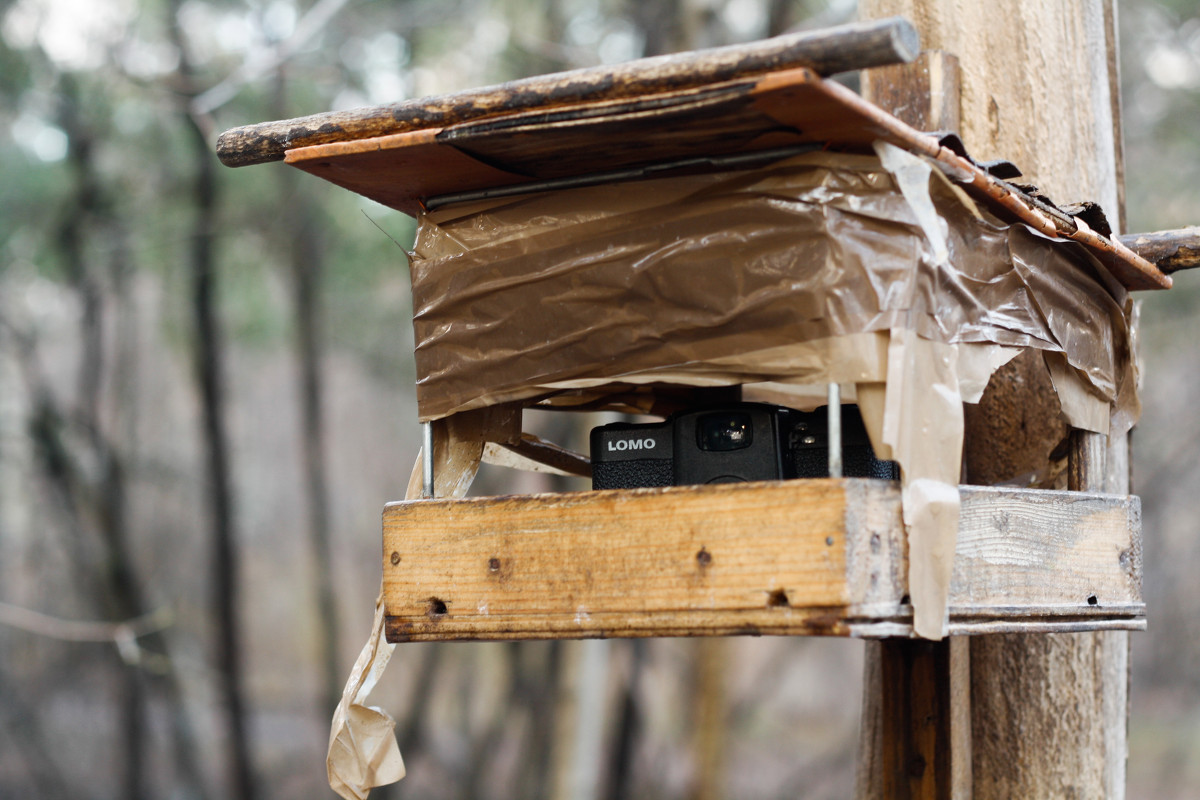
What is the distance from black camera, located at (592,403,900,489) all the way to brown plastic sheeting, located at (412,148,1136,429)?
118 mm

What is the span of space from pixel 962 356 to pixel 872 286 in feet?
0.79

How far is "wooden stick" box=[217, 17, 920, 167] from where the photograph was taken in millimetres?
1281

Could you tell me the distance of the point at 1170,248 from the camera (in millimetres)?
2121

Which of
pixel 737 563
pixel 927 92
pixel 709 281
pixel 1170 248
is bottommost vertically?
pixel 737 563

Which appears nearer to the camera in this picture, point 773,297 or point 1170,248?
point 773,297

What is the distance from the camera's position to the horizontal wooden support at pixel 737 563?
1459mm

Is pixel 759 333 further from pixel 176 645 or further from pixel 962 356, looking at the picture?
pixel 176 645

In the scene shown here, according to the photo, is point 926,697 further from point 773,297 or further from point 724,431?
point 773,297

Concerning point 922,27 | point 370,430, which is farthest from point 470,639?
point 370,430

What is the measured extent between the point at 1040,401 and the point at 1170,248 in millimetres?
344

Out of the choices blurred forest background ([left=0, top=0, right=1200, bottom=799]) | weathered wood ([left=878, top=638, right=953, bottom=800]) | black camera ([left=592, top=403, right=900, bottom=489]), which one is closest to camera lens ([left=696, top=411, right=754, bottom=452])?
black camera ([left=592, top=403, right=900, bottom=489])

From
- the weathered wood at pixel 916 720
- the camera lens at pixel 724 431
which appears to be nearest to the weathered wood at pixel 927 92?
the camera lens at pixel 724 431

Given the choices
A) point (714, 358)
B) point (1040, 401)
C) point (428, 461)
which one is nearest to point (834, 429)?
point (714, 358)

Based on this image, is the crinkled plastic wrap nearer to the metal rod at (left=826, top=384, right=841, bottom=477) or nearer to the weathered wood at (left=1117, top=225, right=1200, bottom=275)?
the metal rod at (left=826, top=384, right=841, bottom=477)
